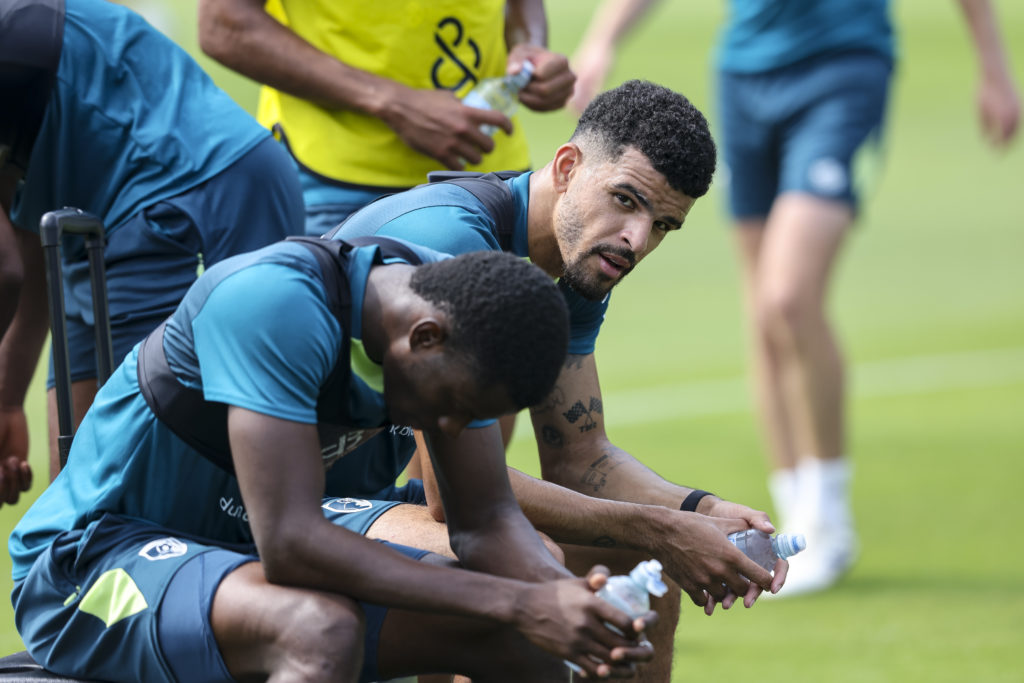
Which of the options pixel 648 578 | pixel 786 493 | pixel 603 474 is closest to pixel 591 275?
pixel 603 474

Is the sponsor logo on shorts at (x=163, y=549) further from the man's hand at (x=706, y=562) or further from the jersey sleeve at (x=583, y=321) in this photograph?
the jersey sleeve at (x=583, y=321)

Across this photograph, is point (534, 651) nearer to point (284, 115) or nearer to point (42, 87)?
point (42, 87)

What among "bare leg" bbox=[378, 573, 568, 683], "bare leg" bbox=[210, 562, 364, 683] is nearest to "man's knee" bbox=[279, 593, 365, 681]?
"bare leg" bbox=[210, 562, 364, 683]

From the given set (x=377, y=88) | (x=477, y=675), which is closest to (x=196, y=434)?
(x=477, y=675)

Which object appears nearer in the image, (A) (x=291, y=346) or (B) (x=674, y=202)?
(A) (x=291, y=346)

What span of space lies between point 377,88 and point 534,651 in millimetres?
1954

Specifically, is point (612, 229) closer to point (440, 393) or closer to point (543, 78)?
point (440, 393)

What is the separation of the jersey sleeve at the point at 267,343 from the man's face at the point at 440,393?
0.15 m

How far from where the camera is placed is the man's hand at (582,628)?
2818mm

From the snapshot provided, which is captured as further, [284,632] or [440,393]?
[440,393]

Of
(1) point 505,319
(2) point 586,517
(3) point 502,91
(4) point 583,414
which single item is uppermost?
(3) point 502,91

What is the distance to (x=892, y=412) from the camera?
31.1ft

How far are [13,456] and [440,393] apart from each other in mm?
1695

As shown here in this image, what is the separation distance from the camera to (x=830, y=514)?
20.8ft
